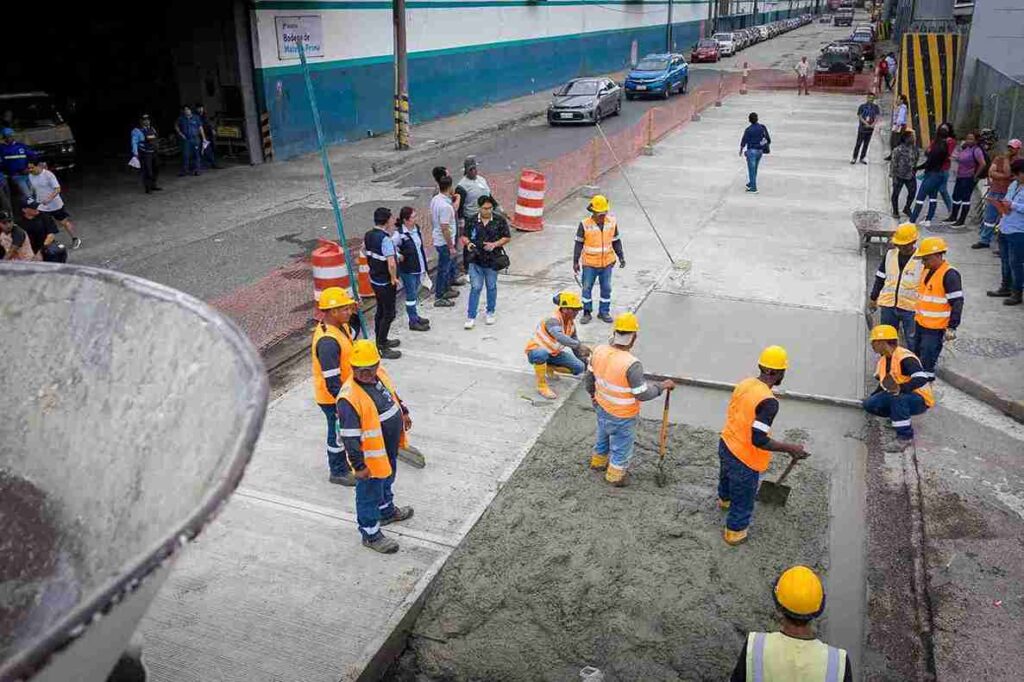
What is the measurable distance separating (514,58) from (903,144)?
21862mm

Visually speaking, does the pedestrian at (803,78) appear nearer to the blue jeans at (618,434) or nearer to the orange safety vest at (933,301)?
the orange safety vest at (933,301)

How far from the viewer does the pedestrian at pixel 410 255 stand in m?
9.08

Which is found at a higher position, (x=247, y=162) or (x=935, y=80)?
(x=935, y=80)

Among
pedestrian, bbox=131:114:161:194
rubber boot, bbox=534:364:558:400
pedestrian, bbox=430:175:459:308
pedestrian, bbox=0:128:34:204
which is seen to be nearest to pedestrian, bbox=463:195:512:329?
pedestrian, bbox=430:175:459:308

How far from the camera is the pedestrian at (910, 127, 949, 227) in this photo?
42.9 feet

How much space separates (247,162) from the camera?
20844 mm

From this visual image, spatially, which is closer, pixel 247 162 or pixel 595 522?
pixel 595 522

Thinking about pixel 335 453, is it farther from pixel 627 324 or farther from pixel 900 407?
pixel 900 407

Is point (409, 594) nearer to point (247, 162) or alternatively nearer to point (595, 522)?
point (595, 522)

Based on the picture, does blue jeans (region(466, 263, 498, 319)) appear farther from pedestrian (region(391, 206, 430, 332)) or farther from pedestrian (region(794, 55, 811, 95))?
pedestrian (region(794, 55, 811, 95))

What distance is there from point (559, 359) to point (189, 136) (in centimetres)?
1455

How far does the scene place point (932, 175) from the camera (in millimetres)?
13297

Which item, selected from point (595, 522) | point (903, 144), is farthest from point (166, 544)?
point (903, 144)

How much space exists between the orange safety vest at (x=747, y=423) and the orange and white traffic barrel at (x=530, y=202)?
8.37 meters
